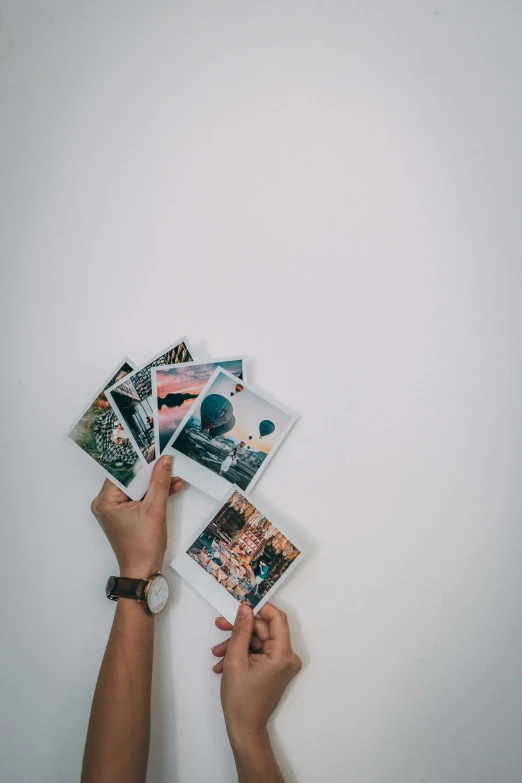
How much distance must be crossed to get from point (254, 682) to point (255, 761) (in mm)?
135

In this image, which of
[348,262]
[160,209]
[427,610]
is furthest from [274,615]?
[160,209]

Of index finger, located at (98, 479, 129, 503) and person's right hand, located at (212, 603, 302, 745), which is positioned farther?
index finger, located at (98, 479, 129, 503)

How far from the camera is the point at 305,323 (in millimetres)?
1236

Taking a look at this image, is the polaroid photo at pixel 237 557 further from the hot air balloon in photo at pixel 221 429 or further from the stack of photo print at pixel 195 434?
the hot air balloon in photo at pixel 221 429

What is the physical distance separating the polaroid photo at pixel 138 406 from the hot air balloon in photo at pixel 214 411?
0.13 meters

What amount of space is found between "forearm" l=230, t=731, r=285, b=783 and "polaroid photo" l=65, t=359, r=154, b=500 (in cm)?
55

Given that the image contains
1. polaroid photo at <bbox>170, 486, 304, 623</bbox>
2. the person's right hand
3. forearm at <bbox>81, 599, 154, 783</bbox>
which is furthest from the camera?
polaroid photo at <bbox>170, 486, 304, 623</bbox>

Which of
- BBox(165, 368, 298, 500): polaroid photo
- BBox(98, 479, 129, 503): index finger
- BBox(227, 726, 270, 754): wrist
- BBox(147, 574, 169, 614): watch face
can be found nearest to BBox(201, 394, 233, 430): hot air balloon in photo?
BBox(165, 368, 298, 500): polaroid photo

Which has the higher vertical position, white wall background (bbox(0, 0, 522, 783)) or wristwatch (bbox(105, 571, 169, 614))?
white wall background (bbox(0, 0, 522, 783))

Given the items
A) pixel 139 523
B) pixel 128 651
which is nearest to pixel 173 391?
pixel 139 523

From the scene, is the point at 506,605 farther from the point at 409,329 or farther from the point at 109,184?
the point at 109,184

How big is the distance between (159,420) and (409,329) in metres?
0.66

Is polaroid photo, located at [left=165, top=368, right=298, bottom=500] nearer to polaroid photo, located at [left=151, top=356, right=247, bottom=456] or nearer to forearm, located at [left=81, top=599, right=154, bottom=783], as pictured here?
polaroid photo, located at [left=151, top=356, right=247, bottom=456]

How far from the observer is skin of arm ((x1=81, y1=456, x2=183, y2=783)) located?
2.96ft
